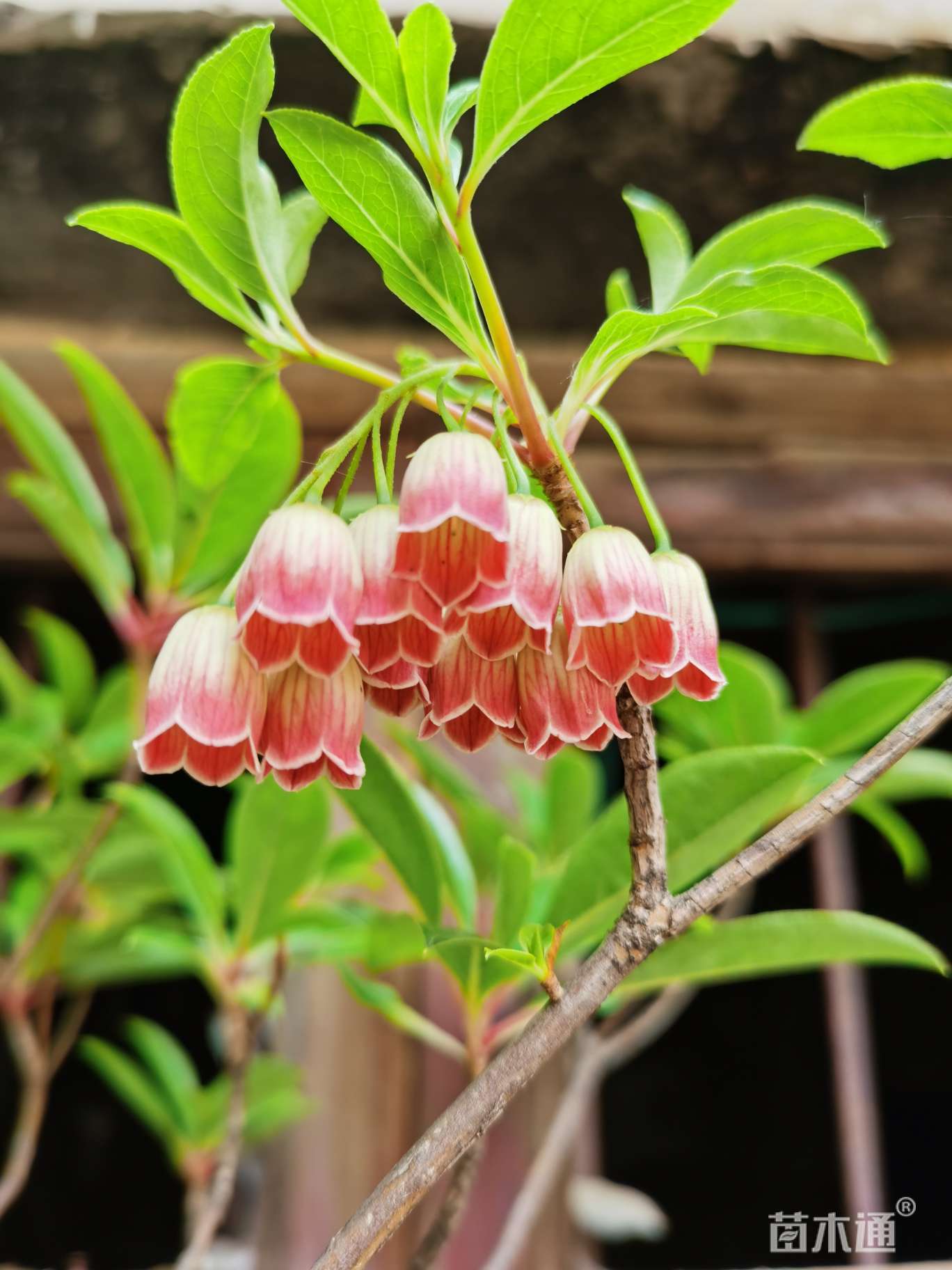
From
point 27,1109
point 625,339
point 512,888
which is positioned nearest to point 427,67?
point 625,339

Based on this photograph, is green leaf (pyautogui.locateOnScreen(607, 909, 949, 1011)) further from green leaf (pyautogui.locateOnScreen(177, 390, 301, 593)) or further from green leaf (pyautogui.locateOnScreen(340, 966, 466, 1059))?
green leaf (pyautogui.locateOnScreen(177, 390, 301, 593))

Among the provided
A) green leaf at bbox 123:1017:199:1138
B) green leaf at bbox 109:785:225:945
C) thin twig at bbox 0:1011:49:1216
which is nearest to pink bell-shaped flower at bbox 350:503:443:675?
green leaf at bbox 109:785:225:945

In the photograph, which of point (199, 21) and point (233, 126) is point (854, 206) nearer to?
point (199, 21)

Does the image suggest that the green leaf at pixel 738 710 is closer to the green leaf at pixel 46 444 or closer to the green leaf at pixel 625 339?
the green leaf at pixel 625 339

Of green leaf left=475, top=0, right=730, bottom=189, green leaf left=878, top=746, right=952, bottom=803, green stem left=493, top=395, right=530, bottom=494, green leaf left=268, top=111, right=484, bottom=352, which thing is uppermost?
green leaf left=475, top=0, right=730, bottom=189

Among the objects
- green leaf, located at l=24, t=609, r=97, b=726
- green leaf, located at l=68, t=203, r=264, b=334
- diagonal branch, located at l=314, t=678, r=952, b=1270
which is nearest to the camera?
diagonal branch, located at l=314, t=678, r=952, b=1270

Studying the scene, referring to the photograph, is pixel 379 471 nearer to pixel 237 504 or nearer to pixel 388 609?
pixel 388 609

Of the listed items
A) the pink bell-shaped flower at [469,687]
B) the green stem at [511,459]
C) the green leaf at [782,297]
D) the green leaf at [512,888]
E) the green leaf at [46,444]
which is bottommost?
the green leaf at [512,888]

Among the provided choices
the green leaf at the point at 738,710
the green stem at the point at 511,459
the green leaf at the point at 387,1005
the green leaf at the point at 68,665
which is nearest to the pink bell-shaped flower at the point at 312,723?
the green stem at the point at 511,459
